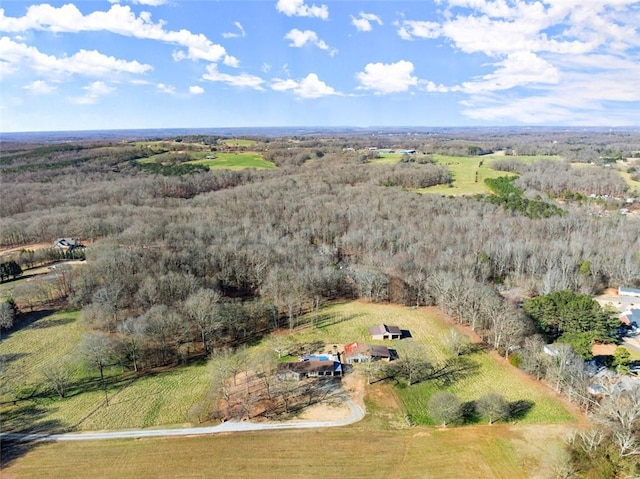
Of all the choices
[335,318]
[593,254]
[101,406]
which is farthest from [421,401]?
[593,254]

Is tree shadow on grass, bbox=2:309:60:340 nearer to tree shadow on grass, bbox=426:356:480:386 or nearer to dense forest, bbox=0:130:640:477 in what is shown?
dense forest, bbox=0:130:640:477

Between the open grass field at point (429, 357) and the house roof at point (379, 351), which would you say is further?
the house roof at point (379, 351)

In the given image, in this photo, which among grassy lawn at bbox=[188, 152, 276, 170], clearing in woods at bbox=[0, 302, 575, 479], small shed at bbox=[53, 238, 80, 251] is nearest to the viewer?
clearing in woods at bbox=[0, 302, 575, 479]

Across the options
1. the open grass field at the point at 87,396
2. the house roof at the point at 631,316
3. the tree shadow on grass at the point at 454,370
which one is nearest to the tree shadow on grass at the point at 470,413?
the tree shadow on grass at the point at 454,370

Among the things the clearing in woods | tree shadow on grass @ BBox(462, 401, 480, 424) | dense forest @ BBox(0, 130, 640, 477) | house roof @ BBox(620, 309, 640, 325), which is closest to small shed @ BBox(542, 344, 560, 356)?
dense forest @ BBox(0, 130, 640, 477)

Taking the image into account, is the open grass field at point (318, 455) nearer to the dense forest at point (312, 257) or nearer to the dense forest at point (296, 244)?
the dense forest at point (312, 257)
